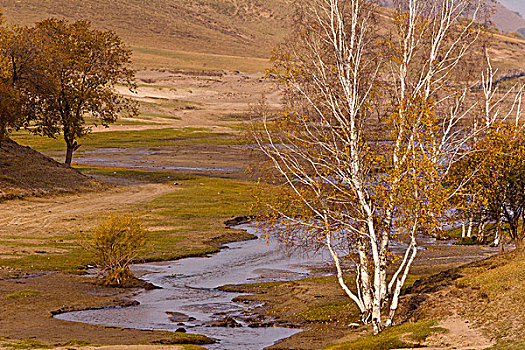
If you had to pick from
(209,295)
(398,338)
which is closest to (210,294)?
(209,295)

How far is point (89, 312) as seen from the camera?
36188 millimetres

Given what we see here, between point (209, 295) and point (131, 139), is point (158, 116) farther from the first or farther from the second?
point (209, 295)

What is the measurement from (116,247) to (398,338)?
2233 centimetres

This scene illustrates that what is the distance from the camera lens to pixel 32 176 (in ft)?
253

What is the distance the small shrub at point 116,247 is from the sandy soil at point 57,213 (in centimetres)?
804

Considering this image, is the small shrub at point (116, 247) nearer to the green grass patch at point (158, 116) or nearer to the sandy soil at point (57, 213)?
the sandy soil at point (57, 213)

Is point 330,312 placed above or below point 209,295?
above

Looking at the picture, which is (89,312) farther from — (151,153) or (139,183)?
(151,153)

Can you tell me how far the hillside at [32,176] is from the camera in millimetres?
71688

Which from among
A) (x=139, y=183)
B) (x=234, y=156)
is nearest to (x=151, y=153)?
(x=234, y=156)

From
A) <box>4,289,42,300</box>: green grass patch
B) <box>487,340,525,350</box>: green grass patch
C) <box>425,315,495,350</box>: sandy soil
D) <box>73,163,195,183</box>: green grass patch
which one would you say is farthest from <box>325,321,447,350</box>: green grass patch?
<box>73,163,195,183</box>: green grass patch

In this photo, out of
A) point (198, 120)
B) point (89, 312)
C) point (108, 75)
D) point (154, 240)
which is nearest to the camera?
point (89, 312)

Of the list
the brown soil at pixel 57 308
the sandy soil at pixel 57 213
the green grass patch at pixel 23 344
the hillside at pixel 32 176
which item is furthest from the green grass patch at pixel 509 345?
the hillside at pixel 32 176

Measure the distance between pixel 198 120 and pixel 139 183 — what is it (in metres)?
94.8
